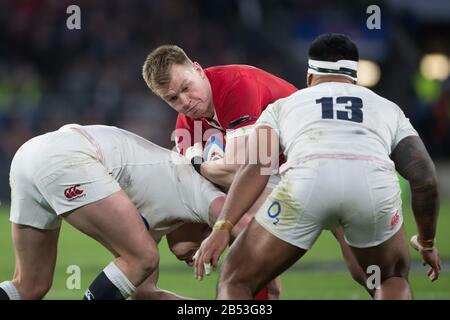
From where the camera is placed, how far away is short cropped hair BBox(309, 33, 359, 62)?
16.8ft

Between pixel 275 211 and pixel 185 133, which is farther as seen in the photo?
pixel 185 133

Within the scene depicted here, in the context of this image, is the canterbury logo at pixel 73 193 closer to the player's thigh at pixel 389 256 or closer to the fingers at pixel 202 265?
the fingers at pixel 202 265

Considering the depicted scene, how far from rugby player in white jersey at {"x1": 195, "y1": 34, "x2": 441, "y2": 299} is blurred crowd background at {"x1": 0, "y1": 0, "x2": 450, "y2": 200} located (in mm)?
12890

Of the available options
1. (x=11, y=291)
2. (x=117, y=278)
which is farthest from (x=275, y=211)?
(x=11, y=291)

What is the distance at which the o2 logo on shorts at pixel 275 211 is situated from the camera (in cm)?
480

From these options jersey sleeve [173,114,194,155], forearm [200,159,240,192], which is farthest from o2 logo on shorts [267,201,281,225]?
jersey sleeve [173,114,194,155]

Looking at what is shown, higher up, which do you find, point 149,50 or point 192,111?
point 192,111

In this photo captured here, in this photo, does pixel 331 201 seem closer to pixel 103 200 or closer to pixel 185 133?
pixel 103 200

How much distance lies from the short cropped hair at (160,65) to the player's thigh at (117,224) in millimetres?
827

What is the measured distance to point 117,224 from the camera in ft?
18.0

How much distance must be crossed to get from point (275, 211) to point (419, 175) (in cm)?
80

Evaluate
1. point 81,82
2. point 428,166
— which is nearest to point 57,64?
point 81,82

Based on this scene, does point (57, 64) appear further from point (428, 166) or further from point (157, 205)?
point (428, 166)

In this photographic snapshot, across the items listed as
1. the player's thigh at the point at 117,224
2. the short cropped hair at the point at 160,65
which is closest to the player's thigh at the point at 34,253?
the player's thigh at the point at 117,224
